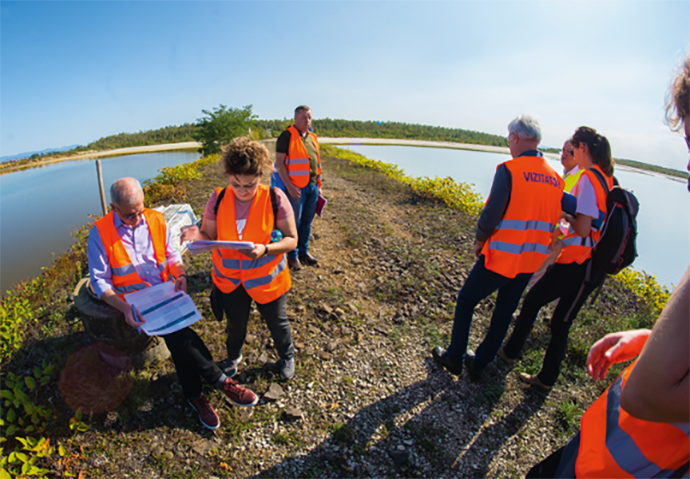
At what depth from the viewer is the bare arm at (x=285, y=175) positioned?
428 cm

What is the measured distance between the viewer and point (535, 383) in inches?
114

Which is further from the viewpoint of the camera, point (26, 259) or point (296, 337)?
point (26, 259)

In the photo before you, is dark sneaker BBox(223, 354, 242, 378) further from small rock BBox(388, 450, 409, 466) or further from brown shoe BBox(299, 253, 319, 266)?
brown shoe BBox(299, 253, 319, 266)

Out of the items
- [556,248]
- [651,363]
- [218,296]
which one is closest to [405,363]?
[556,248]

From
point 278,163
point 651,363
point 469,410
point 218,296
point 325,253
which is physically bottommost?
point 469,410

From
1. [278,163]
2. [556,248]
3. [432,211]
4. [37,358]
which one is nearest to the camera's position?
[556,248]

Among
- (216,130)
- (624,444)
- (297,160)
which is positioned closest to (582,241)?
(624,444)

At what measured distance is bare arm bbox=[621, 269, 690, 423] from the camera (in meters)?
0.70

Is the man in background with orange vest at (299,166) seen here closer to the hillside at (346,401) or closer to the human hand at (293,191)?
the human hand at (293,191)

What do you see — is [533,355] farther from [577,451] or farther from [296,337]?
[296,337]

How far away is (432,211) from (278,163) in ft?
16.0

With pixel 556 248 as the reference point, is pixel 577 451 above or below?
below

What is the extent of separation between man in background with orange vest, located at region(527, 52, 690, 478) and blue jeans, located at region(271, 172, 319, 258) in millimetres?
3786

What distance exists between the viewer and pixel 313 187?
4.63 m
